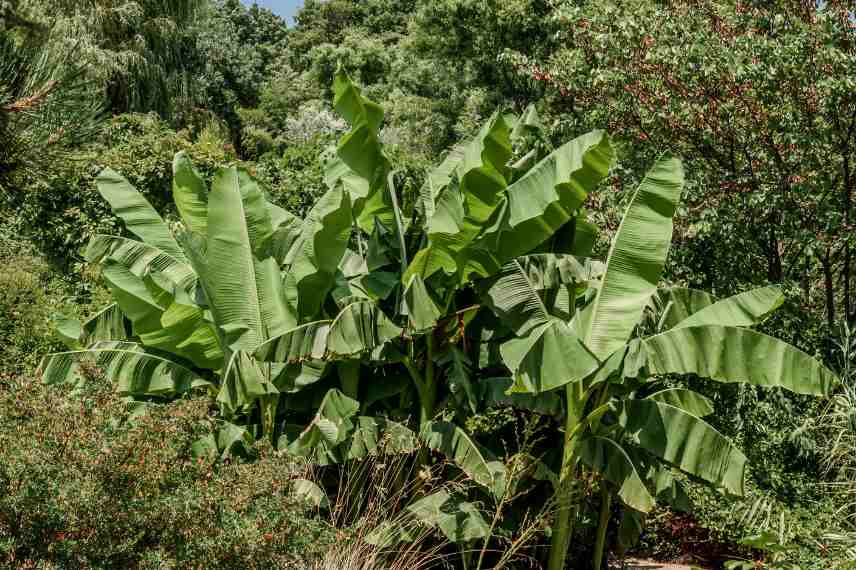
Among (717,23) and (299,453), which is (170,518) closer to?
(299,453)

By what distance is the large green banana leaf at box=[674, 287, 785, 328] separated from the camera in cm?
757

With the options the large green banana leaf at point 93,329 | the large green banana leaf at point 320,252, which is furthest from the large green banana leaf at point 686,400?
the large green banana leaf at point 93,329

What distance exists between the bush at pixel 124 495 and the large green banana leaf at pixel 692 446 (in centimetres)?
328

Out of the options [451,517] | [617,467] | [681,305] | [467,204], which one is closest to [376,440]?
[451,517]

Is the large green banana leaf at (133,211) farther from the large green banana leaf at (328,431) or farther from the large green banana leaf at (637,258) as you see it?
the large green banana leaf at (637,258)

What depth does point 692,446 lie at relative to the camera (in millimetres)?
7191

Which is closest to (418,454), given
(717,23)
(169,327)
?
(169,327)

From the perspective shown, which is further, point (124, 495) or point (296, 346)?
point (296, 346)

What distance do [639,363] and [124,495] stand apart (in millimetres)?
4090

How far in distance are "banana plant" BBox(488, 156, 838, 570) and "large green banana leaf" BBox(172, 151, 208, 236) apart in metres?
3.12

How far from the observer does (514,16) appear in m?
21.9

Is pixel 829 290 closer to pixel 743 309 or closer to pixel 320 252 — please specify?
pixel 743 309

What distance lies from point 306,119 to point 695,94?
70.4 feet

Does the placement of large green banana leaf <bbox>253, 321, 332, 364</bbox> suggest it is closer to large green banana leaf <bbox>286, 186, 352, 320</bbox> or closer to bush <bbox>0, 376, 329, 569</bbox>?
large green banana leaf <bbox>286, 186, 352, 320</bbox>
